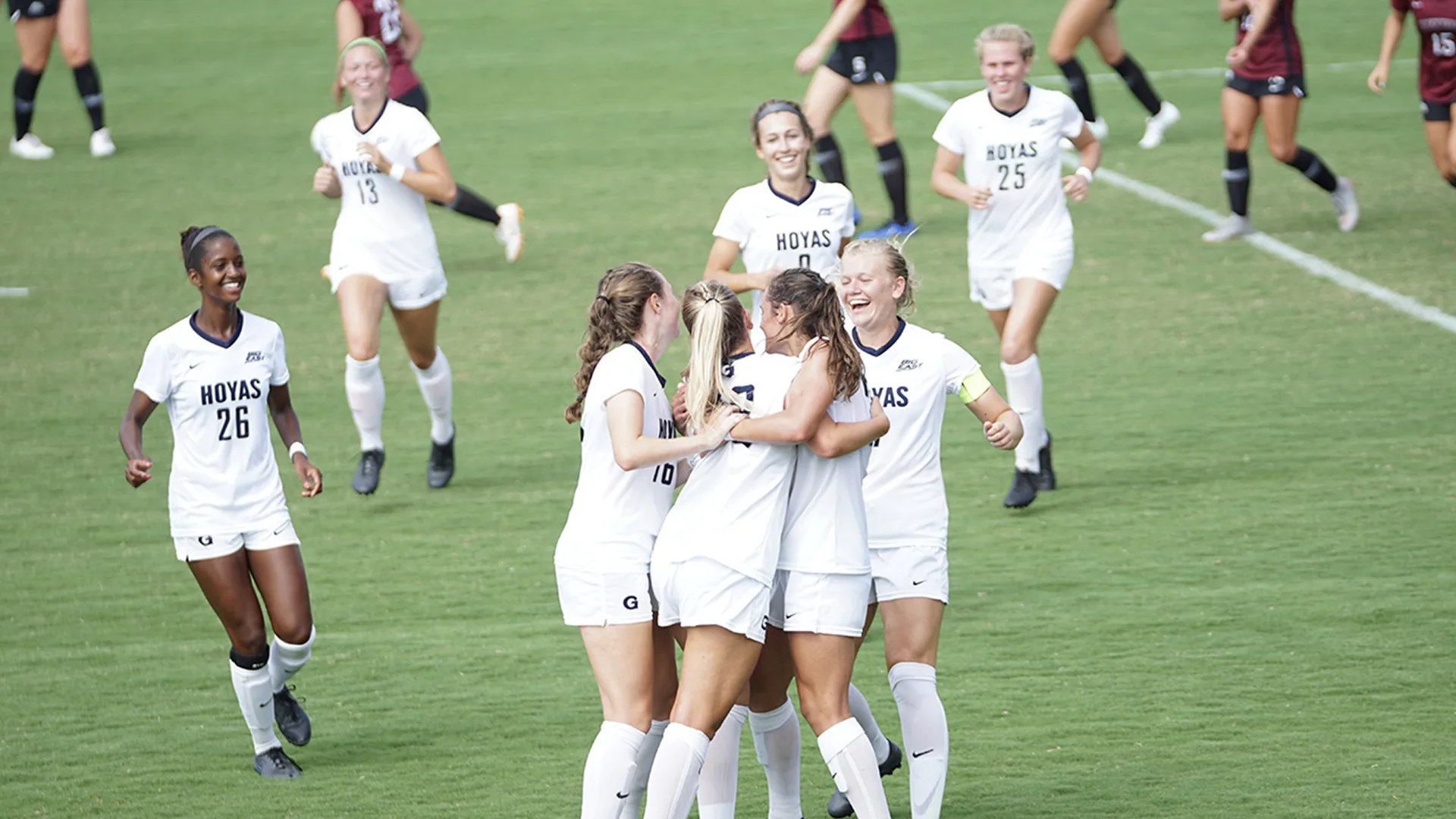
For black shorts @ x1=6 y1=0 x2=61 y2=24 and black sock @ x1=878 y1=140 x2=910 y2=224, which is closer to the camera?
black sock @ x1=878 y1=140 x2=910 y2=224

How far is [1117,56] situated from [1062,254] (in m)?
6.61

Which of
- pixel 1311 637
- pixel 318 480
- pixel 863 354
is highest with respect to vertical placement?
pixel 863 354

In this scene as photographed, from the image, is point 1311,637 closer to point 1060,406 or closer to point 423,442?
point 1060,406

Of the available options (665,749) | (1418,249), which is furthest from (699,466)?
(1418,249)

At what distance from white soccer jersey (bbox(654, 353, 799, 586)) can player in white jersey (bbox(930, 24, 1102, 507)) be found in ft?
11.0

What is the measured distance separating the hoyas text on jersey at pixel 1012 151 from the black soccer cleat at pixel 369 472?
3.10 metres

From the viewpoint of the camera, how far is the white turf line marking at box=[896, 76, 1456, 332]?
10320 mm

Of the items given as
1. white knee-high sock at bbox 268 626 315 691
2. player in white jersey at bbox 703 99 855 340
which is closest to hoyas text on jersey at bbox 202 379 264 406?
white knee-high sock at bbox 268 626 315 691

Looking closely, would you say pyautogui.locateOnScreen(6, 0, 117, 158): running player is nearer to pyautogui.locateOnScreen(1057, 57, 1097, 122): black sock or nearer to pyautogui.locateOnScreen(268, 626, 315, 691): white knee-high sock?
pyautogui.locateOnScreen(1057, 57, 1097, 122): black sock

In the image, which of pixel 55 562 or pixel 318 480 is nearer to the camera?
pixel 318 480

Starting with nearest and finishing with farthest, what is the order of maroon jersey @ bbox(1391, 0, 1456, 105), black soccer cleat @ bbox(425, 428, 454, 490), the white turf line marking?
1. black soccer cleat @ bbox(425, 428, 454, 490)
2. the white turf line marking
3. maroon jersey @ bbox(1391, 0, 1456, 105)

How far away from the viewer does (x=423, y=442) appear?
30.7ft

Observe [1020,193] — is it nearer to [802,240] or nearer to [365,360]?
[802,240]

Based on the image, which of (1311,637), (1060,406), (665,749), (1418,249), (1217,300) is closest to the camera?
(665,749)
